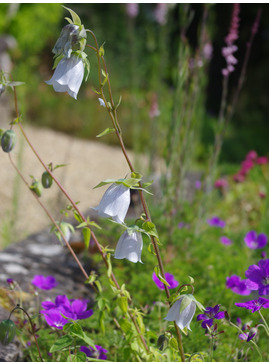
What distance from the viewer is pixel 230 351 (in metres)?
1.48

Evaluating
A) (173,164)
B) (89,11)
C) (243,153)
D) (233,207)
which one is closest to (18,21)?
(89,11)

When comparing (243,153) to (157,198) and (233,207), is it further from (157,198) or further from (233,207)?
(157,198)

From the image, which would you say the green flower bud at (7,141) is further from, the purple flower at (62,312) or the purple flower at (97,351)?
the purple flower at (97,351)

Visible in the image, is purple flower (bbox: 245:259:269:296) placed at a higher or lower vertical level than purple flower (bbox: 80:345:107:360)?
higher

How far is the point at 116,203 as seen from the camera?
948 millimetres

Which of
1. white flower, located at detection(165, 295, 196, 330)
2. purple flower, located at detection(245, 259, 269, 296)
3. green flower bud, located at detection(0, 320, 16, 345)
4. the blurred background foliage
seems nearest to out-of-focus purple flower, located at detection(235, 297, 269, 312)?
purple flower, located at detection(245, 259, 269, 296)

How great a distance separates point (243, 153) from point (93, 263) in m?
4.55

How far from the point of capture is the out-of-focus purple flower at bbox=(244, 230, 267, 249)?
5.47ft

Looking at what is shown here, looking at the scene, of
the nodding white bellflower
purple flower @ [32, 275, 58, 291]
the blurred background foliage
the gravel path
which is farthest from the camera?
the blurred background foliage

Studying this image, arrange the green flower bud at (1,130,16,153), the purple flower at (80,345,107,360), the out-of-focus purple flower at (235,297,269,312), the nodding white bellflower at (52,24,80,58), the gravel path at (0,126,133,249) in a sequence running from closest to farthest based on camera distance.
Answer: the nodding white bellflower at (52,24,80,58)
the out-of-focus purple flower at (235,297,269,312)
the green flower bud at (1,130,16,153)
the purple flower at (80,345,107,360)
the gravel path at (0,126,133,249)

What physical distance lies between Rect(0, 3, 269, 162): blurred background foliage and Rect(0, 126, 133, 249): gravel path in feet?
1.24

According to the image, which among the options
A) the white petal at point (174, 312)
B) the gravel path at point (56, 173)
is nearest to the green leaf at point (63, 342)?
the white petal at point (174, 312)

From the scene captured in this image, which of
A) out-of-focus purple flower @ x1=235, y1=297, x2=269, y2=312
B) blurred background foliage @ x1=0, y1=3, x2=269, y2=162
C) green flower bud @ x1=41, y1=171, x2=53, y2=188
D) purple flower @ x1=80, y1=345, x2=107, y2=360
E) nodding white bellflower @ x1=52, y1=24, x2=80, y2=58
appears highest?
nodding white bellflower @ x1=52, y1=24, x2=80, y2=58

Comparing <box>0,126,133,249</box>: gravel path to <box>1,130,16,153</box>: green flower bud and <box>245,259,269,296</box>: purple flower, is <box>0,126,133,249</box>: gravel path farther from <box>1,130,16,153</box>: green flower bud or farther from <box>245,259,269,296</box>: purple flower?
<box>245,259,269,296</box>: purple flower
